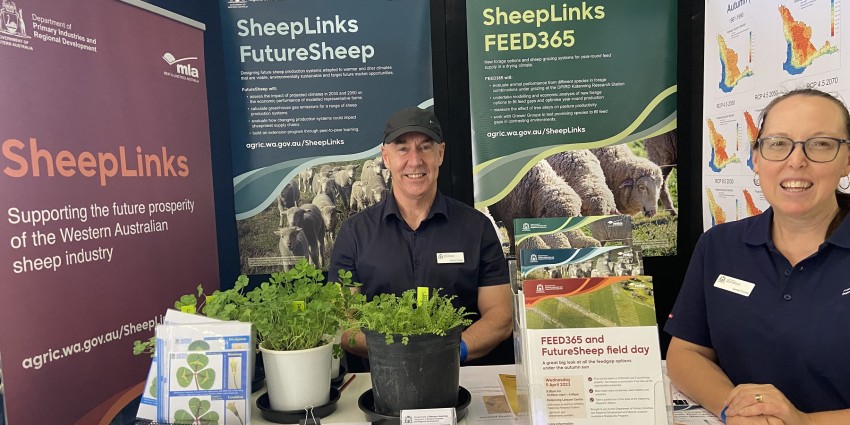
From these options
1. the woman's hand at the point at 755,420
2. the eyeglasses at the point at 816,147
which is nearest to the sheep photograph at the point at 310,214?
the eyeglasses at the point at 816,147

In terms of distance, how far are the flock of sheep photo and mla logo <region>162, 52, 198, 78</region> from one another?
32.5 inches

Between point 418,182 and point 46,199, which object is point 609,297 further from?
point 46,199

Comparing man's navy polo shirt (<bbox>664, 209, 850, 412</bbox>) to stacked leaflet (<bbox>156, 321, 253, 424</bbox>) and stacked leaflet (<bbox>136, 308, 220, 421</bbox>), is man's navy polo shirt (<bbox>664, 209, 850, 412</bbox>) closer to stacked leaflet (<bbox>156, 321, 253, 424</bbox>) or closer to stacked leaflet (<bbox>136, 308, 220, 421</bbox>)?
stacked leaflet (<bbox>156, 321, 253, 424</bbox>)

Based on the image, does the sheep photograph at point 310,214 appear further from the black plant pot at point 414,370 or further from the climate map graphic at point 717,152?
the black plant pot at point 414,370

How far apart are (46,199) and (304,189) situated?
4.91ft

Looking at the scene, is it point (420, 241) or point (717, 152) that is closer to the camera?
point (420, 241)

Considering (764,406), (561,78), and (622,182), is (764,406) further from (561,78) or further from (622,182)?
(561,78)

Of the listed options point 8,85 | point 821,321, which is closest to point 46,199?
point 8,85

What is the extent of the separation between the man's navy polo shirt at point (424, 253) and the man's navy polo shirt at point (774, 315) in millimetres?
938

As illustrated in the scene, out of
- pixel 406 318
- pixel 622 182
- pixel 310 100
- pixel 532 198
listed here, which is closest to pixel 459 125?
pixel 532 198

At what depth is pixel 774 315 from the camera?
4.98 ft

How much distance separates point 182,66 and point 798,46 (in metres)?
2.85

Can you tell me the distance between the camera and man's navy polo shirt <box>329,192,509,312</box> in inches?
95.9

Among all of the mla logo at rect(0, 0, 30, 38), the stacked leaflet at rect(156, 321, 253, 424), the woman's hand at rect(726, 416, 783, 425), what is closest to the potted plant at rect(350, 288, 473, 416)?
the stacked leaflet at rect(156, 321, 253, 424)
